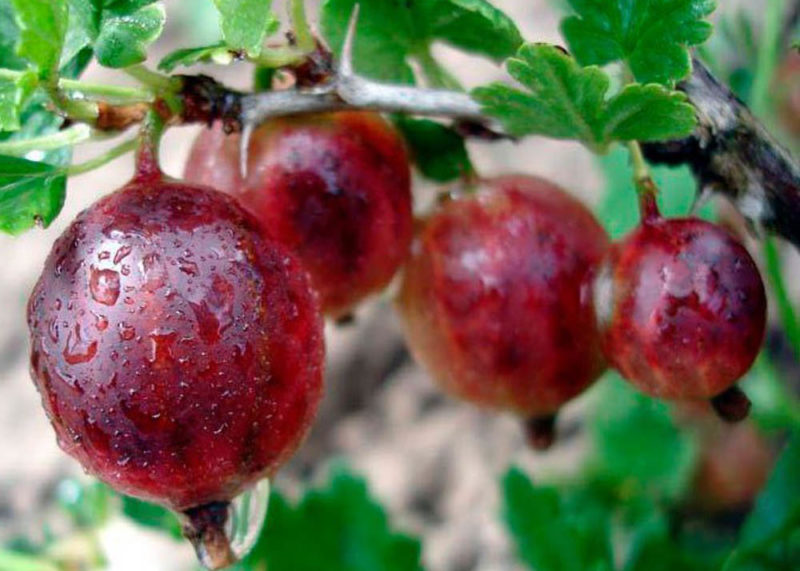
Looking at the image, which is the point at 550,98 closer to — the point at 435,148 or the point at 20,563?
the point at 435,148

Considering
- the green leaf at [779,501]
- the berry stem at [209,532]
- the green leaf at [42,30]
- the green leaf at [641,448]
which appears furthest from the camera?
the green leaf at [641,448]

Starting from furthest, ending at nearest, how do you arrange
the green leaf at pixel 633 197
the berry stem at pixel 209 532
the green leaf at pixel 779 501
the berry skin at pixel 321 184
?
the green leaf at pixel 633 197 < the green leaf at pixel 779 501 < the berry skin at pixel 321 184 < the berry stem at pixel 209 532

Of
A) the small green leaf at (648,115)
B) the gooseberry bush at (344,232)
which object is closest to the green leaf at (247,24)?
the gooseberry bush at (344,232)

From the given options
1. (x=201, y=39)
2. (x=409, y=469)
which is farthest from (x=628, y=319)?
(x=201, y=39)

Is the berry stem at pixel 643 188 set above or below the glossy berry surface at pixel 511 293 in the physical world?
above

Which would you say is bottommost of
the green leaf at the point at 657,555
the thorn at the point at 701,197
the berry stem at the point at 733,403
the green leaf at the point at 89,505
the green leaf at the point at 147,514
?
the green leaf at the point at 89,505

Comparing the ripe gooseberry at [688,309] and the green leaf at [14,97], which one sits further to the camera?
the ripe gooseberry at [688,309]

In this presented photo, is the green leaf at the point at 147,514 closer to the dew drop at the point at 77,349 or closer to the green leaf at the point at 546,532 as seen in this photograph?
the green leaf at the point at 546,532

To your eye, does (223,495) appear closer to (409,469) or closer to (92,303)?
(92,303)
